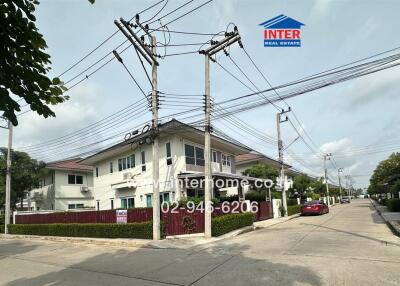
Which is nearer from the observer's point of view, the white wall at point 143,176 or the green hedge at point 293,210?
the white wall at point 143,176

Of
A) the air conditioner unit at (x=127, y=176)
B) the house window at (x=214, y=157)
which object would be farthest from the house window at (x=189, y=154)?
the air conditioner unit at (x=127, y=176)

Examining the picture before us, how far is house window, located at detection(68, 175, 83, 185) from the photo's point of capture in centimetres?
3900

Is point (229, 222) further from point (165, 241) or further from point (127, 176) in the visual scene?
point (127, 176)

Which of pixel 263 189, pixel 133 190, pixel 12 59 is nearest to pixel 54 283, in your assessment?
pixel 12 59

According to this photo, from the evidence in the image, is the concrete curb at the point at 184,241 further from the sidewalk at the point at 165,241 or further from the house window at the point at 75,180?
the house window at the point at 75,180

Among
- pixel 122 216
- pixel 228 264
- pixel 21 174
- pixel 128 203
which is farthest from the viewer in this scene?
pixel 21 174

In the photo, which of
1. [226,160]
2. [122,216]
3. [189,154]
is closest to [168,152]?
[189,154]

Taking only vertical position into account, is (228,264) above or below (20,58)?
below

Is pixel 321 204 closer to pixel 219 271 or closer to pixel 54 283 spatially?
pixel 219 271

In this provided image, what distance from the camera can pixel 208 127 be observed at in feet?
59.5

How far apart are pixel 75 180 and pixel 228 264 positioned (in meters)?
32.4

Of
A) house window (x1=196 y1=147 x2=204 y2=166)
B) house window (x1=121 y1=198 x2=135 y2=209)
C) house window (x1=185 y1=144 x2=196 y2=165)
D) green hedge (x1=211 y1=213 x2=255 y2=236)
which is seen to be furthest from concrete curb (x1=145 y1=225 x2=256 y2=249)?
house window (x1=121 y1=198 x2=135 y2=209)

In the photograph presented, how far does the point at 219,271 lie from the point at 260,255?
252cm

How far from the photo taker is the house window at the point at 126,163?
29.1m
